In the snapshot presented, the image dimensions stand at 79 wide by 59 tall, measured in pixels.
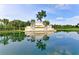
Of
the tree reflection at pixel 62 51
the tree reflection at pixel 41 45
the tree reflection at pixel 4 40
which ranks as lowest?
the tree reflection at pixel 62 51

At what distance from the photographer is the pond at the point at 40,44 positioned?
1.47m

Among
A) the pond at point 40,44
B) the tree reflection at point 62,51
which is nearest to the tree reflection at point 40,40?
the pond at point 40,44

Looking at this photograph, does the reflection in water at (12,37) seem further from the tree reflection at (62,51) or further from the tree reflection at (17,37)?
the tree reflection at (62,51)

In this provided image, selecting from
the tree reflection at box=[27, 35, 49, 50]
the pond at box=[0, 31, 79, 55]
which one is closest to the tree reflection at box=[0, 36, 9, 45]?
the pond at box=[0, 31, 79, 55]

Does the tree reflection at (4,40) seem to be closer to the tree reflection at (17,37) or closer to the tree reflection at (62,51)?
the tree reflection at (17,37)

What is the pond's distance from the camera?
1.47 meters

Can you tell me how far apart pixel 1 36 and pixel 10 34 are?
0.08 metres

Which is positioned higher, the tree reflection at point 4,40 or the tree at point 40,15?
the tree at point 40,15

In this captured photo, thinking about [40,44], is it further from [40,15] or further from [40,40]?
[40,15]

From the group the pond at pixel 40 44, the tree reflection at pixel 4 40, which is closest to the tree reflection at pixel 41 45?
the pond at pixel 40 44

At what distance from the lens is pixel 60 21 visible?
1.50m

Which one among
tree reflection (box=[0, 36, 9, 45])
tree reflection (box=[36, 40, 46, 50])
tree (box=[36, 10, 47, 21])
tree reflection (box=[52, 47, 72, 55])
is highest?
tree (box=[36, 10, 47, 21])

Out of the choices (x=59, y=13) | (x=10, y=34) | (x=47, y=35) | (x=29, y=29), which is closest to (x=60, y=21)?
(x=59, y=13)

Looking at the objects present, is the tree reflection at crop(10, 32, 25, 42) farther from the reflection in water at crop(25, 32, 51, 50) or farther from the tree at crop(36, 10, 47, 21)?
the tree at crop(36, 10, 47, 21)
